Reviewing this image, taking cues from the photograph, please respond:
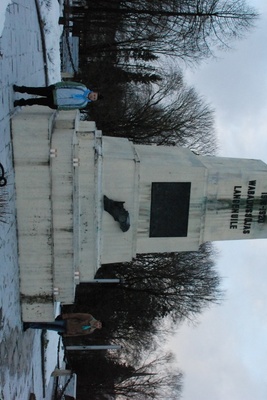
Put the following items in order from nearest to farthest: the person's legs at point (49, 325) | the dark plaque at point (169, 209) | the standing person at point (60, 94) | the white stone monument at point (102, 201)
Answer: the standing person at point (60, 94) < the white stone monument at point (102, 201) < the dark plaque at point (169, 209) < the person's legs at point (49, 325)

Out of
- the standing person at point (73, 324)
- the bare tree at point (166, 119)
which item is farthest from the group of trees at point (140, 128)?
the standing person at point (73, 324)

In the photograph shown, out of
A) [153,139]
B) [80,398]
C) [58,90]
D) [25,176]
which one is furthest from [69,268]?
[80,398]

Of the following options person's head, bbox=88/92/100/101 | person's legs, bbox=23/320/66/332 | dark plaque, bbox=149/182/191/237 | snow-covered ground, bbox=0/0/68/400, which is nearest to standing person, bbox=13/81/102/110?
person's head, bbox=88/92/100/101

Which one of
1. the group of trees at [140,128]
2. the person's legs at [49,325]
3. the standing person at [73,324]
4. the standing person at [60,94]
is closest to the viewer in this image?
the standing person at [60,94]

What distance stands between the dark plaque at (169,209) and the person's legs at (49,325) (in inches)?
115

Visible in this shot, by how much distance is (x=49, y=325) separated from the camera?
10.5 m

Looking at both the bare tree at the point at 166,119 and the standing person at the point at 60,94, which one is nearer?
the standing person at the point at 60,94

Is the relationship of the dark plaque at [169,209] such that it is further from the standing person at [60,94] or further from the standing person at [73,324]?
the standing person at [73,324]

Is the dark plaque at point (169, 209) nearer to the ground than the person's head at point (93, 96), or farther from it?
nearer to the ground

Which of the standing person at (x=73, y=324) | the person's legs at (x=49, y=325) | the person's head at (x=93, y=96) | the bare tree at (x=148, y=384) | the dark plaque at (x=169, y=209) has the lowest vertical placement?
the bare tree at (x=148, y=384)

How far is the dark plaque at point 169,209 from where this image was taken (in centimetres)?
933

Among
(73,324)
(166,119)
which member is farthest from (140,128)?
(73,324)

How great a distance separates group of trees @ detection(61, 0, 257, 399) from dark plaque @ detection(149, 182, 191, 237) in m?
11.9

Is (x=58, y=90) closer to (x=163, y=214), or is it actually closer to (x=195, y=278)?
(x=163, y=214)
